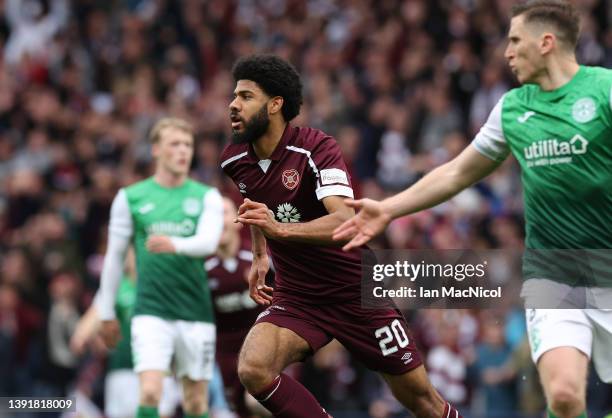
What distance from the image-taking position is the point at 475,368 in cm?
1296

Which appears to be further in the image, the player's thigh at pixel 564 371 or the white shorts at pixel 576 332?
the white shorts at pixel 576 332

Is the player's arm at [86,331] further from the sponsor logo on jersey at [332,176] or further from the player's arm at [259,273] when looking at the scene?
the sponsor logo on jersey at [332,176]

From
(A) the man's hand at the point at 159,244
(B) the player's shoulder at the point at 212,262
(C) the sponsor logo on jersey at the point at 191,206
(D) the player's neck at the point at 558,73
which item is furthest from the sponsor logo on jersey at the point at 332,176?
(B) the player's shoulder at the point at 212,262

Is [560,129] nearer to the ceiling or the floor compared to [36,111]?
nearer to the floor

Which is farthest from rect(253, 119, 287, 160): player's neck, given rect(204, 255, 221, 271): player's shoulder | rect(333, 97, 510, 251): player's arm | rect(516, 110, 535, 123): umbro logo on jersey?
rect(204, 255, 221, 271): player's shoulder

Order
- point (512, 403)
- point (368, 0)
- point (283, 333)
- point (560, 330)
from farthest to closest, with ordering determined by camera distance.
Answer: point (368, 0)
point (512, 403)
point (283, 333)
point (560, 330)

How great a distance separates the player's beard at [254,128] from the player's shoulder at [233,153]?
0.39ft

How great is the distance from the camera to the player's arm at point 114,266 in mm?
10023

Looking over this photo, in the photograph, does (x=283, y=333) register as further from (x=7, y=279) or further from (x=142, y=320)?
(x=7, y=279)

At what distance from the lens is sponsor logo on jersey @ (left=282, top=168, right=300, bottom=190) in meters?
7.64

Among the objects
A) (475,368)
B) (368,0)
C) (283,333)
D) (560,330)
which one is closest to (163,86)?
(368,0)

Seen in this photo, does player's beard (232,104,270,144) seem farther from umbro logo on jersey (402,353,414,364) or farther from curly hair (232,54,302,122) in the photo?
umbro logo on jersey (402,353,414,364)

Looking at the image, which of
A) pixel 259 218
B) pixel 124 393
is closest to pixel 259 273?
pixel 259 218

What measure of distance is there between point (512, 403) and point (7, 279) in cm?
709
